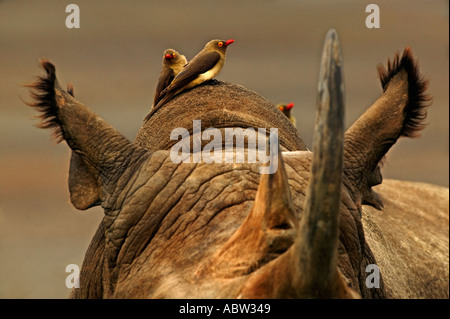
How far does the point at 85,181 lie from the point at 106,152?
249 mm

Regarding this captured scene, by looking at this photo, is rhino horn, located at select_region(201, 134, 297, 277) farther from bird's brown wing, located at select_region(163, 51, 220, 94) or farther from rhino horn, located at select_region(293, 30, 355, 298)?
bird's brown wing, located at select_region(163, 51, 220, 94)

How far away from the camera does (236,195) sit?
187 inches

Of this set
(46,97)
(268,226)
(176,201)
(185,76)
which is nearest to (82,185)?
(46,97)

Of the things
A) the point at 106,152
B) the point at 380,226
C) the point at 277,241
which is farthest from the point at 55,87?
the point at 380,226

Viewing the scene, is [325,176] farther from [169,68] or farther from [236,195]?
[169,68]

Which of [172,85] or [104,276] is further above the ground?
[172,85]

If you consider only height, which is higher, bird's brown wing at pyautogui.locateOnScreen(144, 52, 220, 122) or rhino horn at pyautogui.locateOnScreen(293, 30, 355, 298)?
bird's brown wing at pyautogui.locateOnScreen(144, 52, 220, 122)

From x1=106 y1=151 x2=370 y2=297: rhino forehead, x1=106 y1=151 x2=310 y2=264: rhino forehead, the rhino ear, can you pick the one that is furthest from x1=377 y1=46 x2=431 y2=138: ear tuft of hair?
the rhino ear

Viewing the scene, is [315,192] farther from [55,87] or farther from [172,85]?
[172,85]

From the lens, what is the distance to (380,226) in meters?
8.09

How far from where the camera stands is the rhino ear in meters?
5.29

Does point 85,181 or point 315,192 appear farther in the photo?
point 85,181

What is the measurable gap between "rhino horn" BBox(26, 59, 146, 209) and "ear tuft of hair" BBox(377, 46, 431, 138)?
1.79 meters

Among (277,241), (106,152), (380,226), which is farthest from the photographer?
(380,226)
